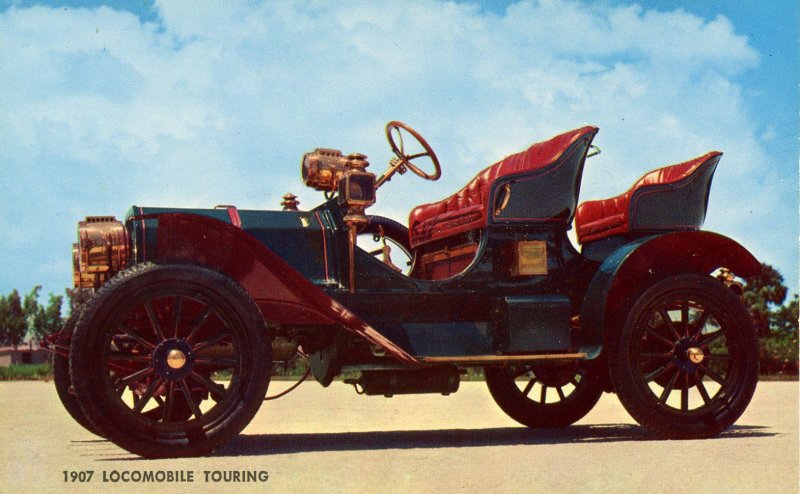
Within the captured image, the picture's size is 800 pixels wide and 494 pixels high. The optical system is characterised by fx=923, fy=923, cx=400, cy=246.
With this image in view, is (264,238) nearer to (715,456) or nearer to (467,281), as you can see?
(467,281)

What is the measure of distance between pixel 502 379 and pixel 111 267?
10.7ft

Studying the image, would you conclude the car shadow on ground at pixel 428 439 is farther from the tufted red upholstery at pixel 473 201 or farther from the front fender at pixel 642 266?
the tufted red upholstery at pixel 473 201

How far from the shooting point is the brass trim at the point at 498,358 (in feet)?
18.6

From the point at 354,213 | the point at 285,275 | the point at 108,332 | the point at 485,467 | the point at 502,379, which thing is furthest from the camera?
the point at 502,379

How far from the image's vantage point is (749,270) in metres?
6.54

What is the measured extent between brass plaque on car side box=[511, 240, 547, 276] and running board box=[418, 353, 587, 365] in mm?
559

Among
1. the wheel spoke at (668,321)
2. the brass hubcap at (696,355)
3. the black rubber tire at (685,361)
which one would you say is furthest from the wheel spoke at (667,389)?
the wheel spoke at (668,321)

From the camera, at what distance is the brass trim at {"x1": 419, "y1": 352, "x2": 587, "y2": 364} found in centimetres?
567

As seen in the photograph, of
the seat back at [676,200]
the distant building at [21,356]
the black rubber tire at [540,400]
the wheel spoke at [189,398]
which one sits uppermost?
the seat back at [676,200]

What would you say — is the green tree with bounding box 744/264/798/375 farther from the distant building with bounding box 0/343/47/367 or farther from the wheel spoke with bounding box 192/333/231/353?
the distant building with bounding box 0/343/47/367

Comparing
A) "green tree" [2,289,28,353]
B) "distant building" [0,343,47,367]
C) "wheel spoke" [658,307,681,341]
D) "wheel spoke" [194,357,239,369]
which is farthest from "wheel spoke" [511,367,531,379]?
"green tree" [2,289,28,353]

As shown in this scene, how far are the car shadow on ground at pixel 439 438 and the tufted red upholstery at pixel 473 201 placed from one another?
4.70 feet

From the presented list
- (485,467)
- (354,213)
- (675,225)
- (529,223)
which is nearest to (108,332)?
(354,213)

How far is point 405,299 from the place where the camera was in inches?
232
